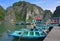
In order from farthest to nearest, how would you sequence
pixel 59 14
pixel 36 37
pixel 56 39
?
pixel 59 14
pixel 36 37
pixel 56 39

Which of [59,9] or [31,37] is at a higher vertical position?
[59,9]

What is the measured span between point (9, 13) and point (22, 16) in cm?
1507

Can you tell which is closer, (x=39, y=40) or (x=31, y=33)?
(x=39, y=40)

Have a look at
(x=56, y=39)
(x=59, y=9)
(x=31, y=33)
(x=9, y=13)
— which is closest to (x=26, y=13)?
(x=9, y=13)

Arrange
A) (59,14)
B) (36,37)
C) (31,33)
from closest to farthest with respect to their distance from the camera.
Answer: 1. (36,37)
2. (31,33)
3. (59,14)

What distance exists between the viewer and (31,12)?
646ft

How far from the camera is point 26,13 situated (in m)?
195

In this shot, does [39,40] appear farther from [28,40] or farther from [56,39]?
[56,39]

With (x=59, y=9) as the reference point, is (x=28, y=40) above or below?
below

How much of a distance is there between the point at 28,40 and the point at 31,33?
2033 millimetres

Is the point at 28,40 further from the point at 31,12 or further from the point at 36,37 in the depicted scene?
the point at 31,12

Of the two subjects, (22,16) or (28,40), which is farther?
(22,16)

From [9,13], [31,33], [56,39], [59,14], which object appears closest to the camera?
[56,39]

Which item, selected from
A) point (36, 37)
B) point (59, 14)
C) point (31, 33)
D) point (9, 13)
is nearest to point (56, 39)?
point (36, 37)
